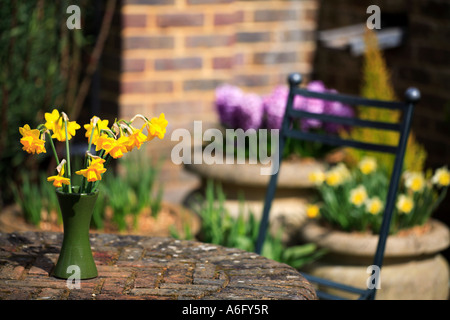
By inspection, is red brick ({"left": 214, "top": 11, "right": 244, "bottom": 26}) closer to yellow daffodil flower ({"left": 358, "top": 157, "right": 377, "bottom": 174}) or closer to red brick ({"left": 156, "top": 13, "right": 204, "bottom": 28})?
red brick ({"left": 156, "top": 13, "right": 204, "bottom": 28})

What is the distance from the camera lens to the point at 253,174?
12.2 ft

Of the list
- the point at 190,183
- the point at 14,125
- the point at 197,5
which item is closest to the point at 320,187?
the point at 190,183

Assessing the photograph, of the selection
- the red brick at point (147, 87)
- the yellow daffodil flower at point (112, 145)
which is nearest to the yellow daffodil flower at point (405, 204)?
the red brick at point (147, 87)

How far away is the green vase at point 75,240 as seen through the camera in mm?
1876

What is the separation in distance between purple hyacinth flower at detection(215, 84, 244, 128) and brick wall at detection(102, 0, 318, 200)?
437 mm

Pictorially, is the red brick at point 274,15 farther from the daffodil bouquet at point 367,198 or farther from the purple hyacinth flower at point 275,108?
the daffodil bouquet at point 367,198

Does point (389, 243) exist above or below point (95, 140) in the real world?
below

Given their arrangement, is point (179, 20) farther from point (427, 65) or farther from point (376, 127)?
point (376, 127)

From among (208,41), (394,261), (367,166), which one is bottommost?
(394,261)

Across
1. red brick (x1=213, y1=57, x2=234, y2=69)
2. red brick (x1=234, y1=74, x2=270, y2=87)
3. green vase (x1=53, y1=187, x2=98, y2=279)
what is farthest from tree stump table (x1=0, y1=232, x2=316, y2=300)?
red brick (x1=234, y1=74, x2=270, y2=87)

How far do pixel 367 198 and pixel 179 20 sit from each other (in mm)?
1440

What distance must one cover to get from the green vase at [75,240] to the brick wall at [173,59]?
2278 mm

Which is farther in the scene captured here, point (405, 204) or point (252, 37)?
point (252, 37)

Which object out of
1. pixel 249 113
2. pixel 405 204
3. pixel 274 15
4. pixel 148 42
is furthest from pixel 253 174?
pixel 274 15
